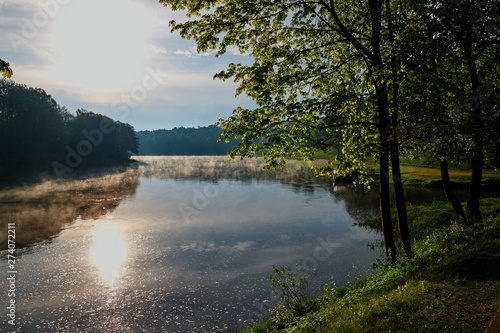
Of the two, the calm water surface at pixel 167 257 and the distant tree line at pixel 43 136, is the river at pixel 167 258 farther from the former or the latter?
the distant tree line at pixel 43 136

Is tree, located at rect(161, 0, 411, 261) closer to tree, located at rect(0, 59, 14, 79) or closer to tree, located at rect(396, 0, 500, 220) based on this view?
tree, located at rect(396, 0, 500, 220)

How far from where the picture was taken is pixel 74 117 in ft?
356

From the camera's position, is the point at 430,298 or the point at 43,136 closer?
the point at 430,298

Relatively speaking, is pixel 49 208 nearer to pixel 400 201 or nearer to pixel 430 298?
pixel 400 201

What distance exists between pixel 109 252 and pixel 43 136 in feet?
287

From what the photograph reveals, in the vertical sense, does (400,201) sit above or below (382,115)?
below

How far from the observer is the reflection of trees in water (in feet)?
76.4

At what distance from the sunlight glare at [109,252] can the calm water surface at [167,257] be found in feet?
0.27

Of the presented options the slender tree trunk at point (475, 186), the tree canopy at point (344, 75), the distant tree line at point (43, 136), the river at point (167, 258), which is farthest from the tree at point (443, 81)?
the distant tree line at point (43, 136)

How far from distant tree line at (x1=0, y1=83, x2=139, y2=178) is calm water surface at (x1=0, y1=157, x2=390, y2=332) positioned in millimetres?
48003

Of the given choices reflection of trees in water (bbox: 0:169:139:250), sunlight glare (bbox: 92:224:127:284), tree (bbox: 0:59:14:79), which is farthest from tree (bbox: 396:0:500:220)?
reflection of trees in water (bbox: 0:169:139:250)

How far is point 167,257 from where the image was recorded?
59.7ft

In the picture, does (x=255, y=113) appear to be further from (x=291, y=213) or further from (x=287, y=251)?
(x=291, y=213)

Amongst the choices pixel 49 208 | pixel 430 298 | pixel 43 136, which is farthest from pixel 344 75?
pixel 43 136
